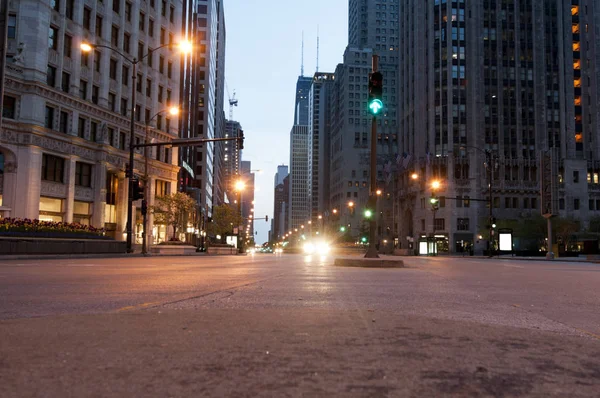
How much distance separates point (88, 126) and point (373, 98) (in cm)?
3938

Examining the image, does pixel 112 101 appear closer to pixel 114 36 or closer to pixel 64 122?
pixel 114 36

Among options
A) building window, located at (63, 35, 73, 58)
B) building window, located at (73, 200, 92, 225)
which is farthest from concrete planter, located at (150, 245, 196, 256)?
building window, located at (63, 35, 73, 58)

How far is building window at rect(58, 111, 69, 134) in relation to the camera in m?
47.2

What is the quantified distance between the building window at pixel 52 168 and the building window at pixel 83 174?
2.34 m

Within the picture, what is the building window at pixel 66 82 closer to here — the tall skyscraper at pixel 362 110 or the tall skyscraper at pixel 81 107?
the tall skyscraper at pixel 81 107

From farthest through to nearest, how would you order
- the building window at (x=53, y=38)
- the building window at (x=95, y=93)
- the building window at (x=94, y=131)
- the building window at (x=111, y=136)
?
the building window at (x=111, y=136) < the building window at (x=95, y=93) < the building window at (x=94, y=131) < the building window at (x=53, y=38)

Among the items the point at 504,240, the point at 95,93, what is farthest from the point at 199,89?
the point at 504,240

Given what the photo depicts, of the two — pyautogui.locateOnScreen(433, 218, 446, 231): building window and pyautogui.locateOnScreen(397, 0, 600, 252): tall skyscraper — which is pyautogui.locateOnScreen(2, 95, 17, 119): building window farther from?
pyautogui.locateOnScreen(433, 218, 446, 231): building window

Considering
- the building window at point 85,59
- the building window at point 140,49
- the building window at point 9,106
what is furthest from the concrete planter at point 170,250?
the building window at point 140,49

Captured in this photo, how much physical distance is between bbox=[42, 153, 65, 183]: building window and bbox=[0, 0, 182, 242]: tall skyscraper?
0.09 meters

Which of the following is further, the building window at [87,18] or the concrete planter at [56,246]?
the building window at [87,18]

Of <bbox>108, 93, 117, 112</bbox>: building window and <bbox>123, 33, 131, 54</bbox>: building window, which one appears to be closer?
<bbox>108, 93, 117, 112</bbox>: building window

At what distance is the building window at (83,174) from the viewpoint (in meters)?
50.2

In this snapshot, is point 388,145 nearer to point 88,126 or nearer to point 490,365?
point 88,126
